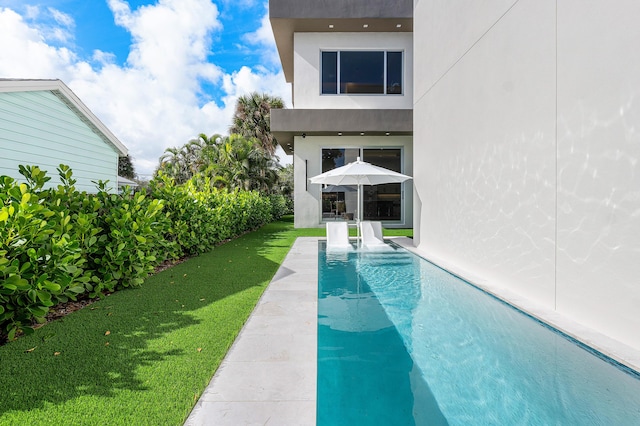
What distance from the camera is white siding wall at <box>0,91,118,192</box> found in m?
9.55

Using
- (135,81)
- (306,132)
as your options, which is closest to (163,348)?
(306,132)

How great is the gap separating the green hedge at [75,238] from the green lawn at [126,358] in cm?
38

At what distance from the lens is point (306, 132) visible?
619 inches

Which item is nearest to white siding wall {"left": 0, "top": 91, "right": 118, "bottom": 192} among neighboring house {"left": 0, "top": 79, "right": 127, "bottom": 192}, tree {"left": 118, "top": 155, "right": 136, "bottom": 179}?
neighboring house {"left": 0, "top": 79, "right": 127, "bottom": 192}

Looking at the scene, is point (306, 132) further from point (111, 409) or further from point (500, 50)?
point (111, 409)

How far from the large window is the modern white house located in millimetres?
5839

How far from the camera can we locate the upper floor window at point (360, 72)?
16422 millimetres

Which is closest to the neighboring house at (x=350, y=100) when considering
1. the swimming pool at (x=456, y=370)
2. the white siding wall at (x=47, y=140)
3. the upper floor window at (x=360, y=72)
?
the upper floor window at (x=360, y=72)

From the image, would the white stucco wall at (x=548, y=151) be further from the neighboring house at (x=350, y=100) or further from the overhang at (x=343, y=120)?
the neighboring house at (x=350, y=100)

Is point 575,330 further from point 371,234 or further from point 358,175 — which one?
point 358,175

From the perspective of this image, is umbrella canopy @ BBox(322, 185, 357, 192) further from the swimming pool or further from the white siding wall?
the swimming pool

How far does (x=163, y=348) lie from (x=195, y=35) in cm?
2058

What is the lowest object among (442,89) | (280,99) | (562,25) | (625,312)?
(625,312)

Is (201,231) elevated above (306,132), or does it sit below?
below
